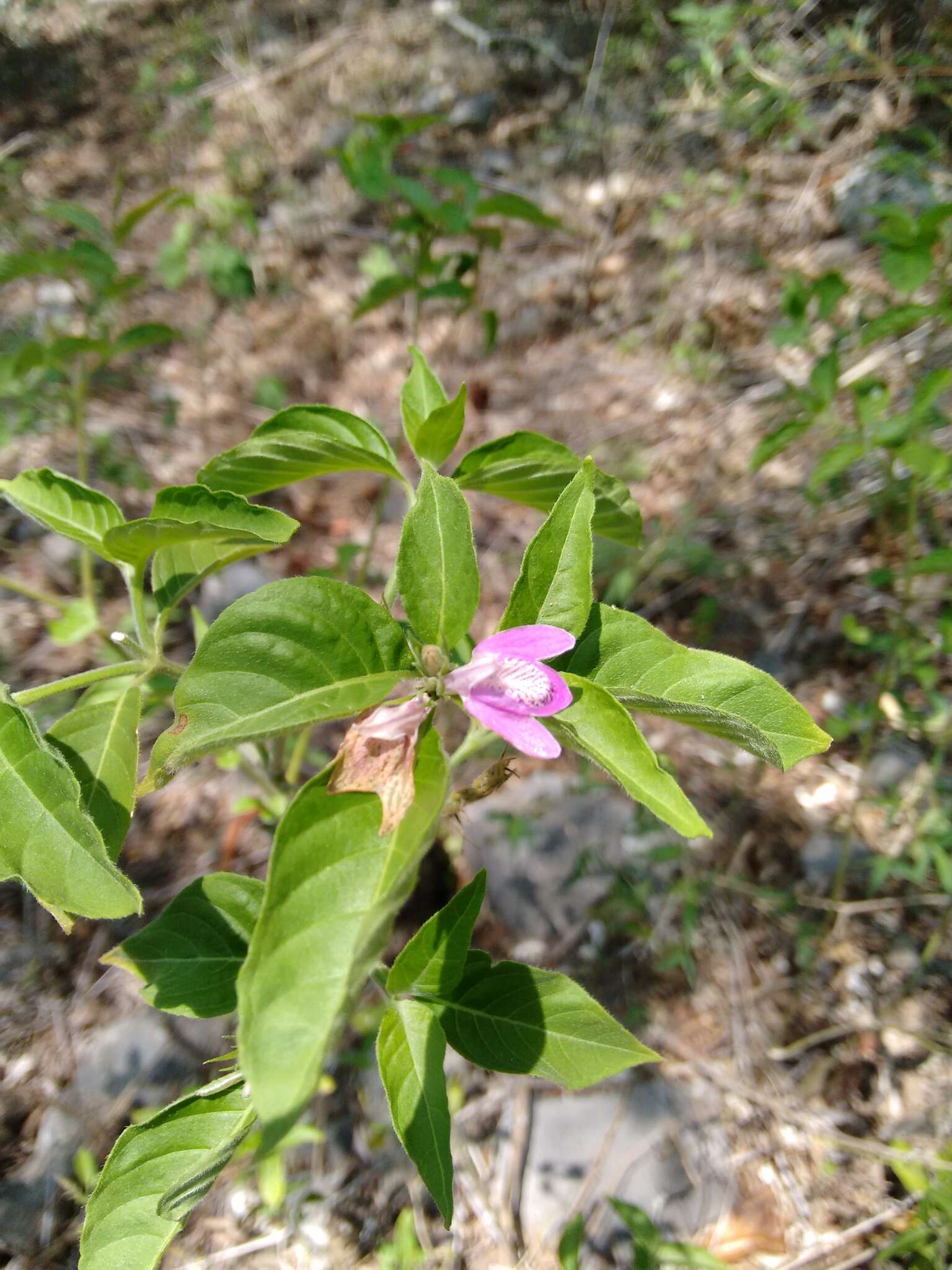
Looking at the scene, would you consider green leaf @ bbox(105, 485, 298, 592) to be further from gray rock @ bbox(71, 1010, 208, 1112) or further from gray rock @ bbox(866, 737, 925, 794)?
gray rock @ bbox(866, 737, 925, 794)

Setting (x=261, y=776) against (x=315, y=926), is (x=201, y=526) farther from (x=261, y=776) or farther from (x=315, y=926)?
(x=261, y=776)

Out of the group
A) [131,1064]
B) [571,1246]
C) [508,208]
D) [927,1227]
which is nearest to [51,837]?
[571,1246]

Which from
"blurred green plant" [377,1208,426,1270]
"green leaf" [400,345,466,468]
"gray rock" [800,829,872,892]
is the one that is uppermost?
"green leaf" [400,345,466,468]

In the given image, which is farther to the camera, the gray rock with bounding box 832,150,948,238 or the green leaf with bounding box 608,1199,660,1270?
the gray rock with bounding box 832,150,948,238

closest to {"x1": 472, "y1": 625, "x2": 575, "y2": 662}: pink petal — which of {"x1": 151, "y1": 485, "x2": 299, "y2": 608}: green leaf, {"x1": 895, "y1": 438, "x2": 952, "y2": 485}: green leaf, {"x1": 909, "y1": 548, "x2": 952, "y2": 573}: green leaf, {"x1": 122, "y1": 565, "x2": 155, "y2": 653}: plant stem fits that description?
{"x1": 151, "y1": 485, "x2": 299, "y2": 608}: green leaf

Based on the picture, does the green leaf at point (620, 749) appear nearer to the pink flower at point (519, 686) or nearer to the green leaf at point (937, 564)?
the pink flower at point (519, 686)

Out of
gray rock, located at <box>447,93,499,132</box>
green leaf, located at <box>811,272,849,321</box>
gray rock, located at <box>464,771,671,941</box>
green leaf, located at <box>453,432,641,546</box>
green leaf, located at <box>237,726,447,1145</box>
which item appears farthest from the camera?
gray rock, located at <box>447,93,499,132</box>

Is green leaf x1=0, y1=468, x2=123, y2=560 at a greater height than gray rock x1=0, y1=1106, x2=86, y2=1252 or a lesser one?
greater
